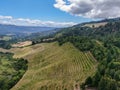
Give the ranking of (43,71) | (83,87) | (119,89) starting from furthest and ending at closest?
1. (43,71)
2. (83,87)
3. (119,89)

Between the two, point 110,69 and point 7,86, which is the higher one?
point 110,69

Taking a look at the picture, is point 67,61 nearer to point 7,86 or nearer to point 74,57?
point 74,57

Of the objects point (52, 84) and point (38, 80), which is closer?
point (52, 84)

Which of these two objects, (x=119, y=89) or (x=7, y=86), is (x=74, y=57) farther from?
(x=119, y=89)

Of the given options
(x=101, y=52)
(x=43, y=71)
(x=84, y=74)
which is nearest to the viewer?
(x=84, y=74)

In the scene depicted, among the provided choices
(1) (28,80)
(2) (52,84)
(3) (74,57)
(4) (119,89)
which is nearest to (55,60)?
(3) (74,57)

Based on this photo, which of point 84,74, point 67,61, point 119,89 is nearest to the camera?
point 119,89

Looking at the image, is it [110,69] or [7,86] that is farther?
[7,86]

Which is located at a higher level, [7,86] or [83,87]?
[83,87]

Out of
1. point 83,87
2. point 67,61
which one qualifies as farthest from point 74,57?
point 83,87
